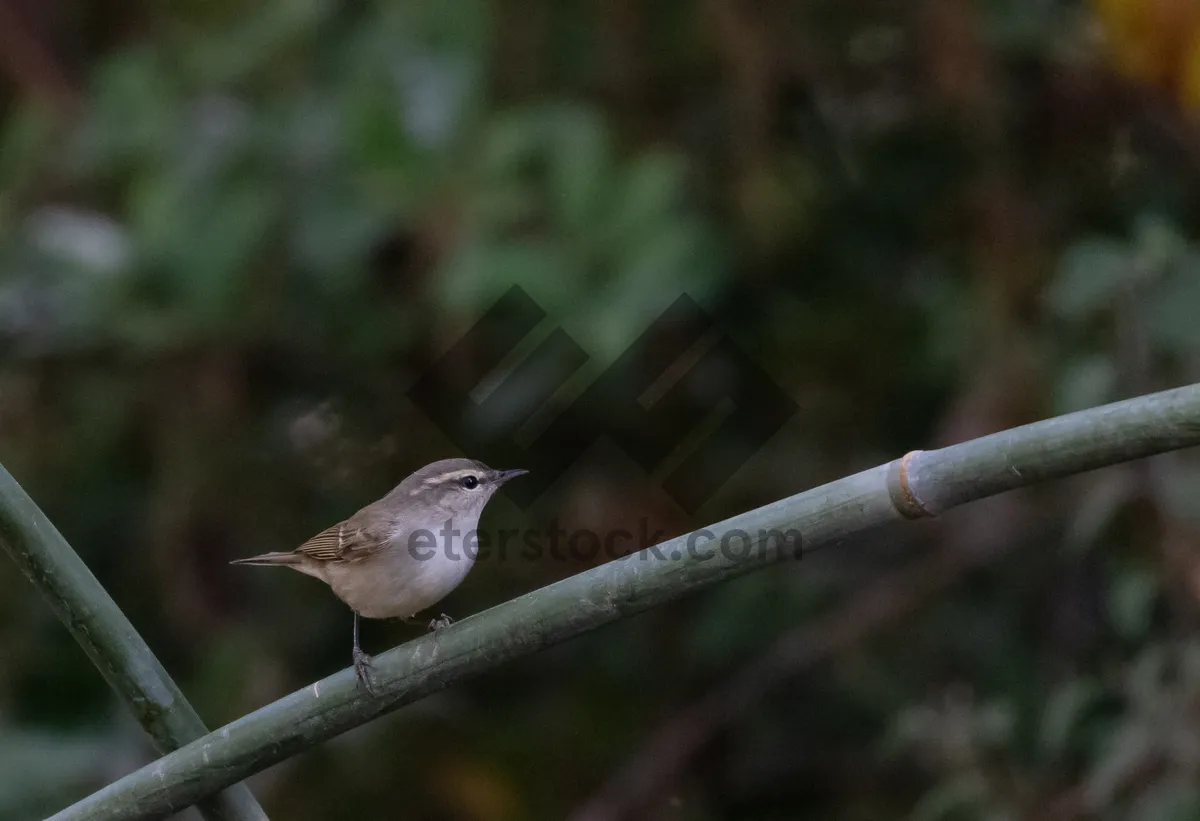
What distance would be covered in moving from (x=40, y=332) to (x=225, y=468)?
0.73 metres

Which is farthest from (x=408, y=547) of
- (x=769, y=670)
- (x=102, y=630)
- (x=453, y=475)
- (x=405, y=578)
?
(x=769, y=670)

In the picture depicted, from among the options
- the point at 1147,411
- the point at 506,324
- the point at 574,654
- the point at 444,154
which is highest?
the point at 444,154

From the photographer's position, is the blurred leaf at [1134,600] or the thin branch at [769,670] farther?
the thin branch at [769,670]

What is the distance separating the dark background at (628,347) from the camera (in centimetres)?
285

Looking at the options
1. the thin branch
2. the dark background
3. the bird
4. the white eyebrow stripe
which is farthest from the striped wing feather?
the thin branch

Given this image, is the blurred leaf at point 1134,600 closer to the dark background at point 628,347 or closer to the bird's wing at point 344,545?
the dark background at point 628,347

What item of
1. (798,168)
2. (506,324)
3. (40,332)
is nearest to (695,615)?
(506,324)

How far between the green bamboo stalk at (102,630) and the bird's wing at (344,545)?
135cm

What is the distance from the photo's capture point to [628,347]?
118 inches

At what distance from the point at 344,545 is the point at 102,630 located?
4.90 feet

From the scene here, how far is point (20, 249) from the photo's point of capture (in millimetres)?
3105

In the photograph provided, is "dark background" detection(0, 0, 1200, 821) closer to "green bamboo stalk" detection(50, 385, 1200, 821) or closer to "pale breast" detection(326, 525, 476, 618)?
"pale breast" detection(326, 525, 476, 618)

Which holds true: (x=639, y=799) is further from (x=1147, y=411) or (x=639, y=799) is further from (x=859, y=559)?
(x=1147, y=411)

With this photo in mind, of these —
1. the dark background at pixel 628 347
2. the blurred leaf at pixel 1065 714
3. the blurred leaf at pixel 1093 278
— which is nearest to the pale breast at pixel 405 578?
the dark background at pixel 628 347
